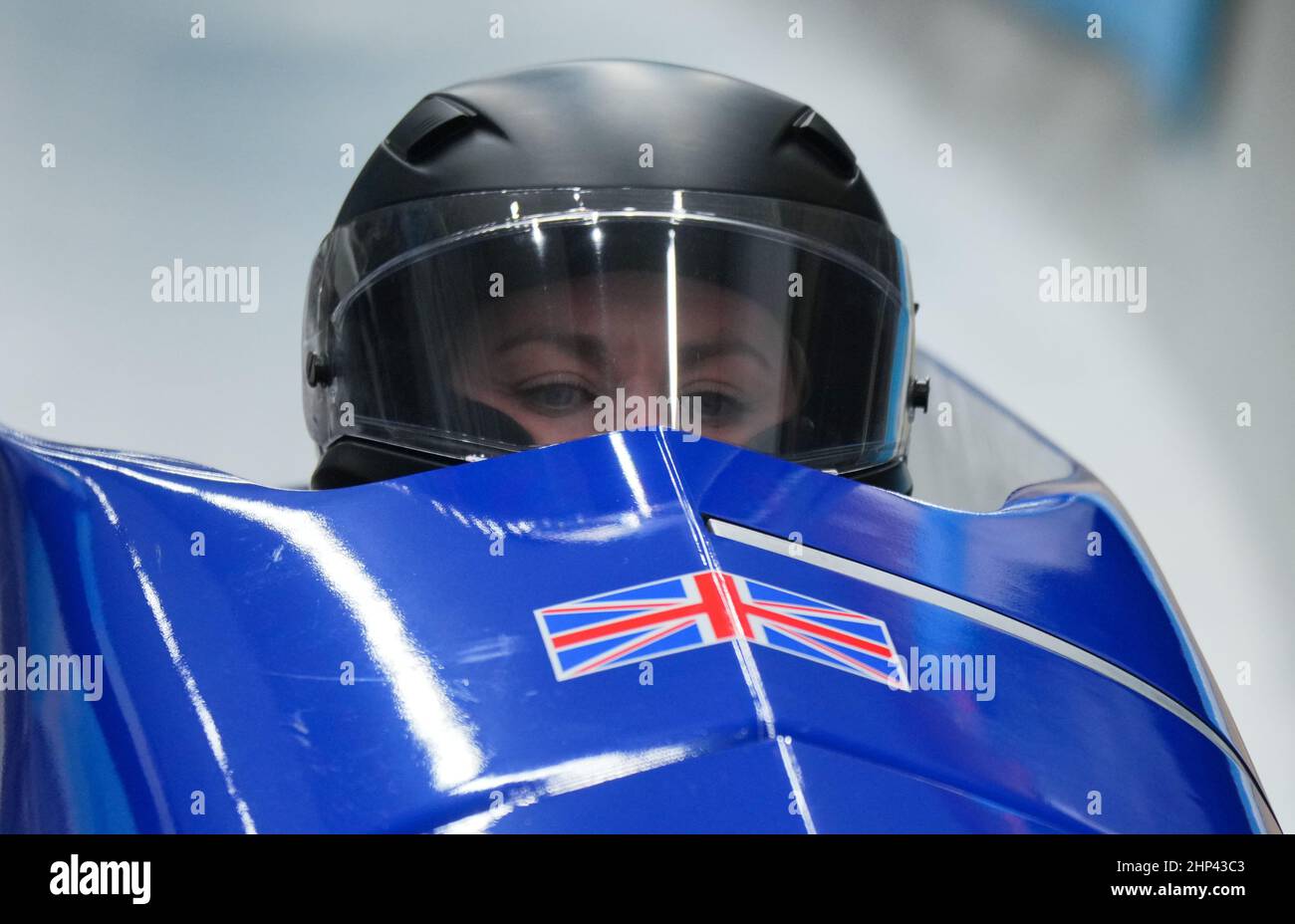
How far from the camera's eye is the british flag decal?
0.96 meters

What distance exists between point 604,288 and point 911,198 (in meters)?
1.68

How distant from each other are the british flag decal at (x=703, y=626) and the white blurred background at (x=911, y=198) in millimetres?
1552

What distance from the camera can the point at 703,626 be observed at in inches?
38.9

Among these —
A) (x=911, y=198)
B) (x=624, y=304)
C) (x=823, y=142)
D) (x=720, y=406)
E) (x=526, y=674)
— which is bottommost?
Answer: (x=526, y=674)

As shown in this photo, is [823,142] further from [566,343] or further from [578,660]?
[578,660]

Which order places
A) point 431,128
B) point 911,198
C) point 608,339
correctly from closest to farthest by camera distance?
point 608,339, point 431,128, point 911,198

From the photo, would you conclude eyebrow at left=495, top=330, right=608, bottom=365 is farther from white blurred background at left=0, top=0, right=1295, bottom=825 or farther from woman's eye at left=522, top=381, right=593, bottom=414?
white blurred background at left=0, top=0, right=1295, bottom=825

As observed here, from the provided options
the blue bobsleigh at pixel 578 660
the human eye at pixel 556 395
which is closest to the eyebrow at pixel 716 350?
the human eye at pixel 556 395

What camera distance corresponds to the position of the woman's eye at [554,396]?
1.48 metres

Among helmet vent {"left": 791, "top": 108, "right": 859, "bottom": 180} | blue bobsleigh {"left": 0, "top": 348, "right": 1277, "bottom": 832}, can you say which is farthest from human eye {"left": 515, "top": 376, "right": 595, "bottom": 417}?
helmet vent {"left": 791, "top": 108, "right": 859, "bottom": 180}

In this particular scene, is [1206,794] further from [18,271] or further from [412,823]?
[18,271]

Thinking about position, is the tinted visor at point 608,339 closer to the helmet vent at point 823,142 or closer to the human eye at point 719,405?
the human eye at point 719,405

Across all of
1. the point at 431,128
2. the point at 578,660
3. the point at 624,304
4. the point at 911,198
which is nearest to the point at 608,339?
the point at 624,304
